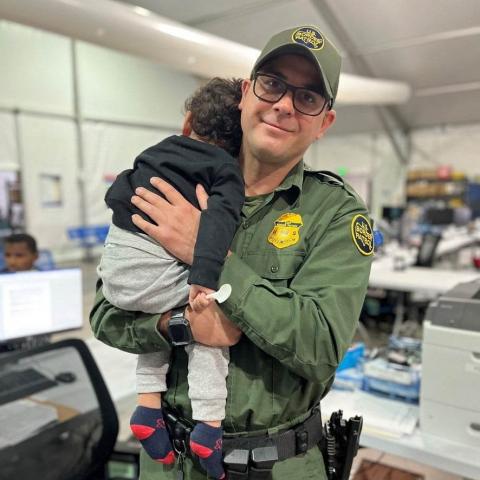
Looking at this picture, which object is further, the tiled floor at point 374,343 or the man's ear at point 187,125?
the tiled floor at point 374,343

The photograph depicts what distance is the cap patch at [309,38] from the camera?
2.88 feet

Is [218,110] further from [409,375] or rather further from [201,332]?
[409,375]

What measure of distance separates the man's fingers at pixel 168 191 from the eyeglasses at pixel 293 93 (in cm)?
27

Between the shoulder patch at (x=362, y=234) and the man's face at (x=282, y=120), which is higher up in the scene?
the man's face at (x=282, y=120)

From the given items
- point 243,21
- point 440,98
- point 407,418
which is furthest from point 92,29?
point 440,98

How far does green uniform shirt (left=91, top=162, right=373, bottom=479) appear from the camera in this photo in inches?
31.5

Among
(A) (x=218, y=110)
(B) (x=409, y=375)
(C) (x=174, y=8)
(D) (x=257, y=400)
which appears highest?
(C) (x=174, y=8)

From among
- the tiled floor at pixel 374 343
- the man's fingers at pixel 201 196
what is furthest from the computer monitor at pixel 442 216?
the man's fingers at pixel 201 196

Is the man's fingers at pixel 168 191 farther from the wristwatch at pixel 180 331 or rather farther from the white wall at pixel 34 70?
the white wall at pixel 34 70

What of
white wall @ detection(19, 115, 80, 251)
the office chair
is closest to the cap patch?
the office chair

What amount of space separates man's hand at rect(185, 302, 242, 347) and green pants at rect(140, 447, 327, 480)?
0.31 metres

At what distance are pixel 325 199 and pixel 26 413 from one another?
124 centimetres

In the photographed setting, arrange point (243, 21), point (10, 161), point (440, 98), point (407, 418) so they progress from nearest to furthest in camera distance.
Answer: point (407, 418)
point (243, 21)
point (10, 161)
point (440, 98)

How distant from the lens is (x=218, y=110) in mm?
997
